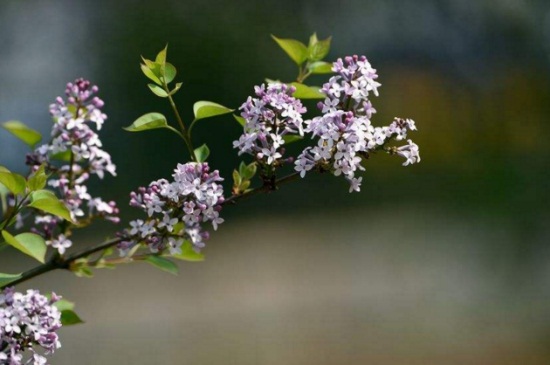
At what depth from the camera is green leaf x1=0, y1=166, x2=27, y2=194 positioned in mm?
383

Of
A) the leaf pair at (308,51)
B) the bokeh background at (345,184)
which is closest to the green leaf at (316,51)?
the leaf pair at (308,51)

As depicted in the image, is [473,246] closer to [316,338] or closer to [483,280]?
[483,280]

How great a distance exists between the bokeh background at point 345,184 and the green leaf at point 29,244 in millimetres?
2513

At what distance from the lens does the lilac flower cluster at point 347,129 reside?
0.37m

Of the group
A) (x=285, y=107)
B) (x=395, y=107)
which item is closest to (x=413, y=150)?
(x=285, y=107)

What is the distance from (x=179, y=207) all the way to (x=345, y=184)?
2.80m

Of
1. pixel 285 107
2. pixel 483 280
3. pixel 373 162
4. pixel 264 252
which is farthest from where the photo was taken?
pixel 264 252

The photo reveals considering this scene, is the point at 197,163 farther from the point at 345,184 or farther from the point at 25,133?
the point at 345,184

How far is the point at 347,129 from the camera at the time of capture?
1.23 feet

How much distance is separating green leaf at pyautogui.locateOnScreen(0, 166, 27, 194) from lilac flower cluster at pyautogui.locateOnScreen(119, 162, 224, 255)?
52 mm

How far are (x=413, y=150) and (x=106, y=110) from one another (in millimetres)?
2848

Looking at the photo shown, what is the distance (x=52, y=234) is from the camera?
19.3 inches

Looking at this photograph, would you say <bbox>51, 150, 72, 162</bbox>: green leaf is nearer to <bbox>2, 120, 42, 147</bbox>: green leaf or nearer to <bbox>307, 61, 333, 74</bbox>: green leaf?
<bbox>2, 120, 42, 147</bbox>: green leaf

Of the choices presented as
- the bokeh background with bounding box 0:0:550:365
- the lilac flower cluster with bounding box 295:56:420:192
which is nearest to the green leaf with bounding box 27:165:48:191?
the lilac flower cluster with bounding box 295:56:420:192
